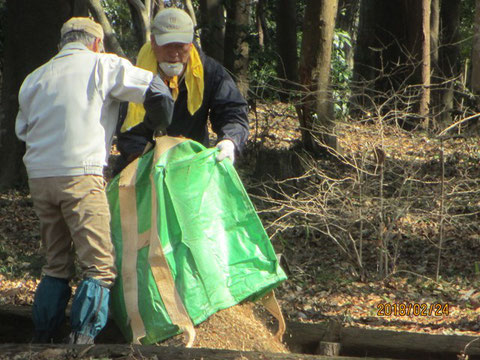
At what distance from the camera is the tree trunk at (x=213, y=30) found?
42.9 feet

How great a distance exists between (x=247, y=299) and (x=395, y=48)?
10695 mm

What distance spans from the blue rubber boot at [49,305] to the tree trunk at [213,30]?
9000 millimetres

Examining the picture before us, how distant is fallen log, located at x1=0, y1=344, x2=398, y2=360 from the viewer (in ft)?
12.3

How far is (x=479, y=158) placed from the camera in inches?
392

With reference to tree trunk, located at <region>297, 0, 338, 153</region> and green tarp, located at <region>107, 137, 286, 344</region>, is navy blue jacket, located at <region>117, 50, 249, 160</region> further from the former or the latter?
tree trunk, located at <region>297, 0, 338, 153</region>

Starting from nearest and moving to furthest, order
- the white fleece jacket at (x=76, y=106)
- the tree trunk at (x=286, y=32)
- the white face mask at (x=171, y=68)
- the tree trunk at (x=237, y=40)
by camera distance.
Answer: the white fleece jacket at (x=76, y=106) → the white face mask at (x=171, y=68) → the tree trunk at (x=237, y=40) → the tree trunk at (x=286, y=32)

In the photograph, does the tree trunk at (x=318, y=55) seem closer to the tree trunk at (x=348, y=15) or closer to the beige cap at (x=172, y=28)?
Result: the beige cap at (x=172, y=28)

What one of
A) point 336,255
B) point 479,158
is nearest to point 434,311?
point 336,255

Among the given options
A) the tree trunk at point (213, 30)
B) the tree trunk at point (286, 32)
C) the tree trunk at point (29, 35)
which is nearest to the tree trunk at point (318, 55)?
the tree trunk at point (213, 30)

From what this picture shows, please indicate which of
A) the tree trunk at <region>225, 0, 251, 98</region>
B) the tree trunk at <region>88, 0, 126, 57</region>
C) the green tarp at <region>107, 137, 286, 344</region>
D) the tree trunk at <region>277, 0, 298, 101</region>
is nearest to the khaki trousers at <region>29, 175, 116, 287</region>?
the green tarp at <region>107, 137, 286, 344</region>

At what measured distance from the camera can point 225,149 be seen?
4547mm

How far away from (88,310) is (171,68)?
159 centimetres

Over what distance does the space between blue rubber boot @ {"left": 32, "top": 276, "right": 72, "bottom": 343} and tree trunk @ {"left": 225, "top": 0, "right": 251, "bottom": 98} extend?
27.3 ft
